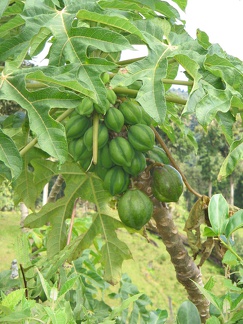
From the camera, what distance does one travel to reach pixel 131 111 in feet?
4.58

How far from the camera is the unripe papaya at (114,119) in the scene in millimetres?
1361

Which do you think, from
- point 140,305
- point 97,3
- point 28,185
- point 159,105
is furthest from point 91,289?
point 97,3

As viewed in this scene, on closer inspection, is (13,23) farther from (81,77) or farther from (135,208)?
(135,208)

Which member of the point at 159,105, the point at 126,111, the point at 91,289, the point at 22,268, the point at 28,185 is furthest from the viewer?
the point at 91,289

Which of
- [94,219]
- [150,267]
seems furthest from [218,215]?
[150,267]

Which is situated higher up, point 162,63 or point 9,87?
point 162,63

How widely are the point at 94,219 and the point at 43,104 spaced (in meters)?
0.83

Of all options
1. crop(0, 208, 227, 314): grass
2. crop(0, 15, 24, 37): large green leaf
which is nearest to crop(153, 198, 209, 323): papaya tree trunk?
crop(0, 15, 24, 37): large green leaf

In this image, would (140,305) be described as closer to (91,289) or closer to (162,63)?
(91,289)

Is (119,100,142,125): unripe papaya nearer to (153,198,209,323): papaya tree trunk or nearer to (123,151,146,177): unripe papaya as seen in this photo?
(123,151,146,177): unripe papaya

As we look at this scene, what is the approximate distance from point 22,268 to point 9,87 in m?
0.52

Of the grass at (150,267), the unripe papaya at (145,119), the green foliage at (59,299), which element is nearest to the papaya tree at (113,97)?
the unripe papaya at (145,119)

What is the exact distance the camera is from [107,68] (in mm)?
1112

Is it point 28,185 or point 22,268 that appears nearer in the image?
point 22,268
